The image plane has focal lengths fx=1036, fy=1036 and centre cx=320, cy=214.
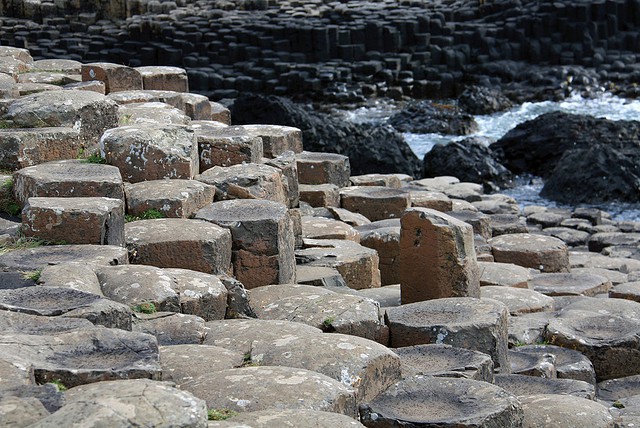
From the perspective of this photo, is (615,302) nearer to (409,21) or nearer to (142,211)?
(142,211)

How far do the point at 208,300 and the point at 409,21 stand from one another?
24851 mm

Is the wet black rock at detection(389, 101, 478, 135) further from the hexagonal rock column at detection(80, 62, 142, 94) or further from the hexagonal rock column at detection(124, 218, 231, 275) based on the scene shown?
the hexagonal rock column at detection(124, 218, 231, 275)

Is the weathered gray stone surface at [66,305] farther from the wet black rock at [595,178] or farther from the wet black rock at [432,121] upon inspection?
the wet black rock at [432,121]

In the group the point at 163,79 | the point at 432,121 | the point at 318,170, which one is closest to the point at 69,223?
the point at 318,170

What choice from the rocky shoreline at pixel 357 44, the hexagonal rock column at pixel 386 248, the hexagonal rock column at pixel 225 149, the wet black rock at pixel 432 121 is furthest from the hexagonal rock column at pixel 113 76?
the rocky shoreline at pixel 357 44

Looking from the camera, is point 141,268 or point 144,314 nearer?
point 144,314

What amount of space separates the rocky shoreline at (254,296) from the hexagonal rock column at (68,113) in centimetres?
2

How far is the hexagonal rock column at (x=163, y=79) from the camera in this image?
40.0 feet

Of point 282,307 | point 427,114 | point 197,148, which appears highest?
point 197,148

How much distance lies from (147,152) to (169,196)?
23.7 inches

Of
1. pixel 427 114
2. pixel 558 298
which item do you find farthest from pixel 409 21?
pixel 558 298

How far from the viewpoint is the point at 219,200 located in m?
7.86

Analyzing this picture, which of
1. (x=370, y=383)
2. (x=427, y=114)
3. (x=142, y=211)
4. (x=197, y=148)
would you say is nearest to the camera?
(x=370, y=383)

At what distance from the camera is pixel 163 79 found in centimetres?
1238
